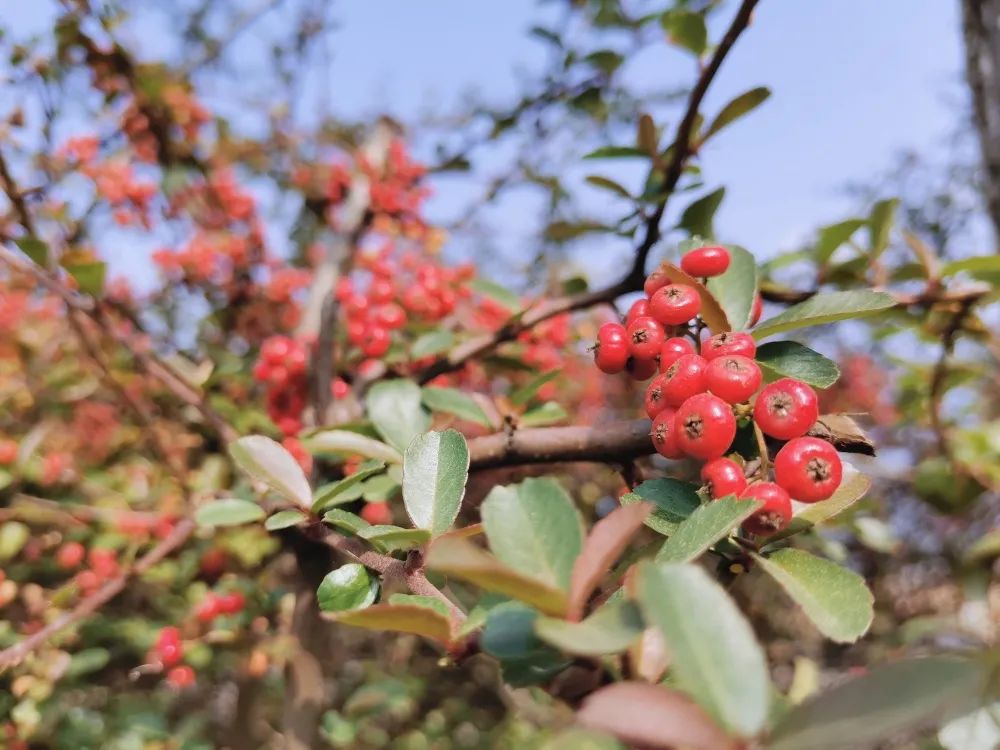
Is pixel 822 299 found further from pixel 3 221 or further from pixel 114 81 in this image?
pixel 114 81

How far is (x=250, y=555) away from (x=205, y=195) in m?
1.94

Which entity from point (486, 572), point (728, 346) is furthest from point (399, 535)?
point (728, 346)

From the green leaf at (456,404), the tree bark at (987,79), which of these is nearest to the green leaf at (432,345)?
the green leaf at (456,404)

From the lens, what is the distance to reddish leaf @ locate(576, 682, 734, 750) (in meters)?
0.36

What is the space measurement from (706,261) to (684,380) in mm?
244

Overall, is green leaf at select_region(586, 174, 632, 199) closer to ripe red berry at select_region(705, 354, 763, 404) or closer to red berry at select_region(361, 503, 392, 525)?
ripe red berry at select_region(705, 354, 763, 404)

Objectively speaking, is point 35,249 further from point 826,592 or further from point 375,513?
point 826,592

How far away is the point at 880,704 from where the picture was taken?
1.20ft

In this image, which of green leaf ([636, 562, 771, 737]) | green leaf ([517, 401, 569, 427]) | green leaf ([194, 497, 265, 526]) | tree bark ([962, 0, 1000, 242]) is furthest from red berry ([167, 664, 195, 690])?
tree bark ([962, 0, 1000, 242])

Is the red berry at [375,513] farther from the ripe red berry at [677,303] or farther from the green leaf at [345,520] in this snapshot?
the ripe red berry at [677,303]

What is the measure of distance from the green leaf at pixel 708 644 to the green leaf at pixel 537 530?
4.5 inches

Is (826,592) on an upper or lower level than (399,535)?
lower

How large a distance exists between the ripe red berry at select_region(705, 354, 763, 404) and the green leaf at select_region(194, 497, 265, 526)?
0.66m

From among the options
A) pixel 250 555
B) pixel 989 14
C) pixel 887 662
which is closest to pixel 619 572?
pixel 887 662
